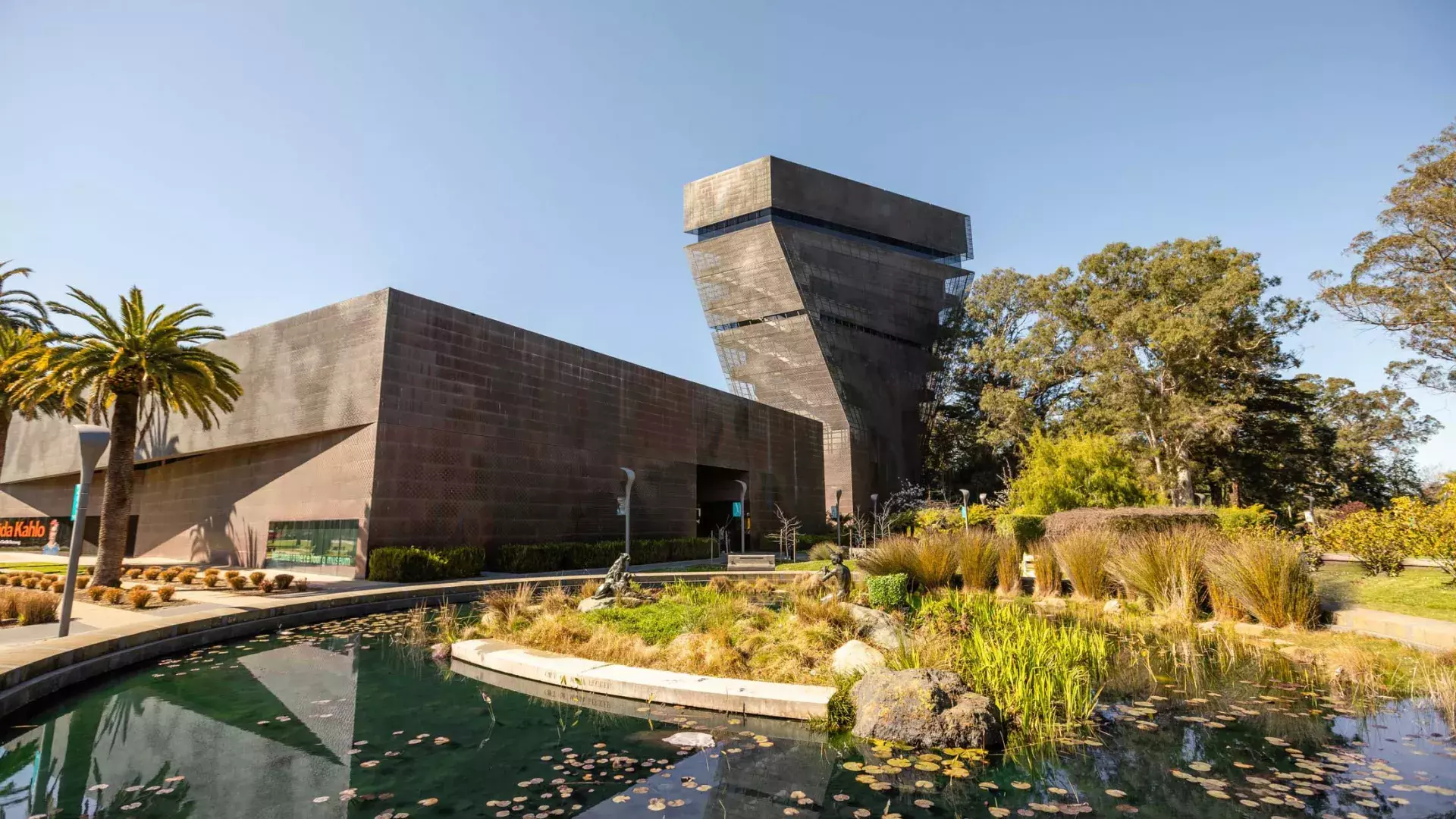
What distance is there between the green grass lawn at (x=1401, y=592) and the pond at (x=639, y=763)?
4491 mm

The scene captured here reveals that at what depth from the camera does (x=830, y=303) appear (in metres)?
43.8

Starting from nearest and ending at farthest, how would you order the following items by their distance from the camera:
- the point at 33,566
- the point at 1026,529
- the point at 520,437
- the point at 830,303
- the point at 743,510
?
1. the point at 1026,529
2. the point at 33,566
3. the point at 520,437
4. the point at 743,510
5. the point at 830,303

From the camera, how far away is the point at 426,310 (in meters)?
18.9

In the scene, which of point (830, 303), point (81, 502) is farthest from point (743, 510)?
point (81, 502)

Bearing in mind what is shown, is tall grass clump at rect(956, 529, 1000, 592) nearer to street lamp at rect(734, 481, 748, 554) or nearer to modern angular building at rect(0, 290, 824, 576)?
modern angular building at rect(0, 290, 824, 576)

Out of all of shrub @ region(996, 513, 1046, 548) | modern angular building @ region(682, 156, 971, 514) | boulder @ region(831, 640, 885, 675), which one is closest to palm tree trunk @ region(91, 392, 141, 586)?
boulder @ region(831, 640, 885, 675)

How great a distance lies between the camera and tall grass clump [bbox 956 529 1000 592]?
11695 millimetres

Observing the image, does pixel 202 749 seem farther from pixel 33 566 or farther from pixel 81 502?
pixel 33 566

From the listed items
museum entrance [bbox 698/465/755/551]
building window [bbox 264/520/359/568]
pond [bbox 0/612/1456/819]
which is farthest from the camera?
museum entrance [bbox 698/465/755/551]

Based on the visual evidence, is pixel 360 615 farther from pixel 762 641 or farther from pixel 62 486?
pixel 62 486

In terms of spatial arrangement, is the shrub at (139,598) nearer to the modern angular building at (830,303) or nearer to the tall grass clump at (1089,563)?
the tall grass clump at (1089,563)

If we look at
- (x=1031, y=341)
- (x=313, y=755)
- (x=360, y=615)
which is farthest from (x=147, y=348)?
(x=1031, y=341)

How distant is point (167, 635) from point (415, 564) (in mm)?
8224

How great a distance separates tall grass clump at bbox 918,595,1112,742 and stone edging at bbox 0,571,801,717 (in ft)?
26.2
